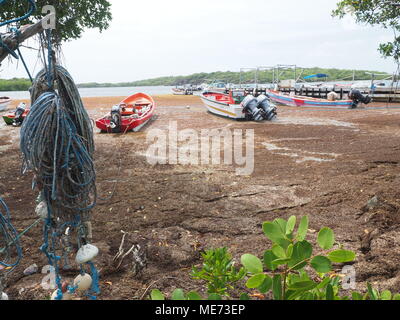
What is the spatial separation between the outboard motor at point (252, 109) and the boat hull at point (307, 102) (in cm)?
815

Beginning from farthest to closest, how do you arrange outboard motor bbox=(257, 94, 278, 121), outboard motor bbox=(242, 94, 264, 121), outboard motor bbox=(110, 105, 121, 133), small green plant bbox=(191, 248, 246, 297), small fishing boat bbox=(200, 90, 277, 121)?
1. outboard motor bbox=(257, 94, 278, 121)
2. small fishing boat bbox=(200, 90, 277, 121)
3. outboard motor bbox=(242, 94, 264, 121)
4. outboard motor bbox=(110, 105, 121, 133)
5. small green plant bbox=(191, 248, 246, 297)

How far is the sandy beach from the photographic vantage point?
386 cm

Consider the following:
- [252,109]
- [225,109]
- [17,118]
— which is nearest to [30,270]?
[17,118]

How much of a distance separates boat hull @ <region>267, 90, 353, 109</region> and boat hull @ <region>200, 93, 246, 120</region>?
8.10m

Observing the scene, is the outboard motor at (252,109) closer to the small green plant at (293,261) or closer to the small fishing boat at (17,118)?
the small fishing boat at (17,118)

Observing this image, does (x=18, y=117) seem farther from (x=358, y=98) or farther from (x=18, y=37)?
(x=358, y=98)

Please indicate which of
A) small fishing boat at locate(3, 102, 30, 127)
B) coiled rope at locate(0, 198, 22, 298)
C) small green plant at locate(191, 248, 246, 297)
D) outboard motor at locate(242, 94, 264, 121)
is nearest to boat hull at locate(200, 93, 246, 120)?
outboard motor at locate(242, 94, 264, 121)

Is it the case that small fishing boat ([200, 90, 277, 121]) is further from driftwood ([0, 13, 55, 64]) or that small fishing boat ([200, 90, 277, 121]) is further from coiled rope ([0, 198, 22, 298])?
driftwood ([0, 13, 55, 64])

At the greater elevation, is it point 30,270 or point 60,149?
point 60,149

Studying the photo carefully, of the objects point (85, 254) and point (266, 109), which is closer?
point (85, 254)

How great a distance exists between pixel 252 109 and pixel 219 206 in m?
11.9

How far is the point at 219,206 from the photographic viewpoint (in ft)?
19.4

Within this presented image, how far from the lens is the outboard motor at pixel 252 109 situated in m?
16.9

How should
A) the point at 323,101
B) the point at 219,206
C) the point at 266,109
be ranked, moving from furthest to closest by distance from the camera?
1. the point at 323,101
2. the point at 266,109
3. the point at 219,206
